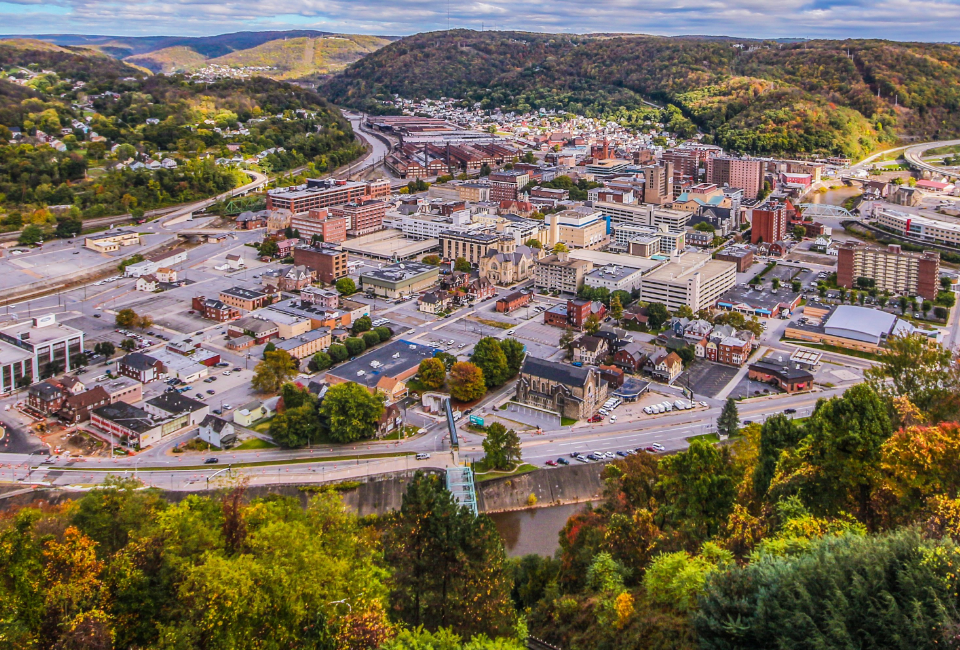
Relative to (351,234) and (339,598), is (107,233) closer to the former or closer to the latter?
(351,234)

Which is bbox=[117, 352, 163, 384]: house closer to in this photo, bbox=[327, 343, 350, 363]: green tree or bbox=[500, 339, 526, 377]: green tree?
bbox=[327, 343, 350, 363]: green tree

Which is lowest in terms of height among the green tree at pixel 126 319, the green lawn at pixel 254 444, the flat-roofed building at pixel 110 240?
the green lawn at pixel 254 444

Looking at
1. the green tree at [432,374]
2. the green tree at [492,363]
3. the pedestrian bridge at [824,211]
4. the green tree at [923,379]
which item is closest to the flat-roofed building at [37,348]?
the green tree at [432,374]

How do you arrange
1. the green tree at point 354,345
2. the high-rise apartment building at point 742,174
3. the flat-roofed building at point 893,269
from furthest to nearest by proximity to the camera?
the high-rise apartment building at point 742,174 < the flat-roofed building at point 893,269 < the green tree at point 354,345

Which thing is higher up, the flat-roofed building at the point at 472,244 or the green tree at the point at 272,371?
the flat-roofed building at the point at 472,244

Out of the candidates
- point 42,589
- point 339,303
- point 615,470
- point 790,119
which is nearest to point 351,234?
point 339,303

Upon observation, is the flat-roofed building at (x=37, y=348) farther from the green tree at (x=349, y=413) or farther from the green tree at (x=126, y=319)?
the green tree at (x=349, y=413)
